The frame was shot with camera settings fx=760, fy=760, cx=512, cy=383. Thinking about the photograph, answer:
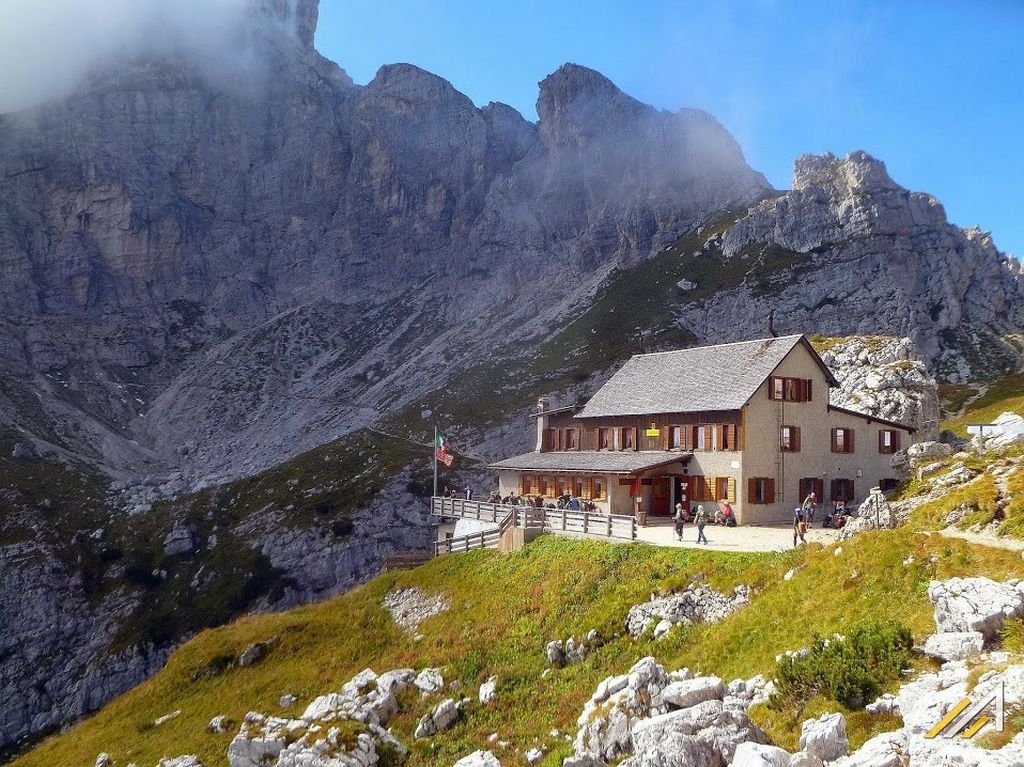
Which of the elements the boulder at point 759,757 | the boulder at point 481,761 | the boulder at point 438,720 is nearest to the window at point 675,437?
the boulder at point 438,720

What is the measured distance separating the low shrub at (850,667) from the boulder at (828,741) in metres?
2.27

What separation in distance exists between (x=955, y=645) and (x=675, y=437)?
3532cm

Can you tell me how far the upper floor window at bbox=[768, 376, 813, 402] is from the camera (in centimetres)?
4641

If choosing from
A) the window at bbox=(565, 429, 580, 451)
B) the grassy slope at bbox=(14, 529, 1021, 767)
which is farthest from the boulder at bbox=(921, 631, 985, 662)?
the window at bbox=(565, 429, 580, 451)

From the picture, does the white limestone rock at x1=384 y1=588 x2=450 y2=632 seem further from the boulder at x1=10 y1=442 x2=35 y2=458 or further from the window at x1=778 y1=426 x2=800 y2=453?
the boulder at x1=10 y1=442 x2=35 y2=458

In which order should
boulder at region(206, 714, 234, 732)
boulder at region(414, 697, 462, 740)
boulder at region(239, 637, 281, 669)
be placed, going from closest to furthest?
boulder at region(414, 697, 462, 740) < boulder at region(206, 714, 234, 732) < boulder at region(239, 637, 281, 669)

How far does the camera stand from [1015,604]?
14094 millimetres

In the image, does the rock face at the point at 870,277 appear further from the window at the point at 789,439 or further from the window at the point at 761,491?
the window at the point at 761,491

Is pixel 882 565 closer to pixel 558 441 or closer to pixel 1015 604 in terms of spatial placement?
pixel 1015 604

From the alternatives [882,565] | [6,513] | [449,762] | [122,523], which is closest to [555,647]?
[449,762]

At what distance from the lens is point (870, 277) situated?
128 metres

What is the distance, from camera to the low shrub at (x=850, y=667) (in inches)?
562

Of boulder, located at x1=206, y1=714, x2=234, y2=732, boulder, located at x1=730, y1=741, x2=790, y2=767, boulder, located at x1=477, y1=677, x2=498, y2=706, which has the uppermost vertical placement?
boulder, located at x1=730, y1=741, x2=790, y2=767

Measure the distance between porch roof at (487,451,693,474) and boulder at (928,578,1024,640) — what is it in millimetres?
30043
